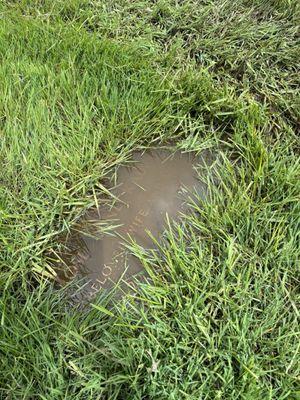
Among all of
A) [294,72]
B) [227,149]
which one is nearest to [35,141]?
[227,149]

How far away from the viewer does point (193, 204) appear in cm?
189

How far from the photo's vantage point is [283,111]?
2.23 meters

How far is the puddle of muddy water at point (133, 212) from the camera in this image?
174 centimetres

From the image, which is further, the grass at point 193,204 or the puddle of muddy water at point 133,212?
the puddle of muddy water at point 133,212

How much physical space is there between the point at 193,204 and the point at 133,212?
24 centimetres

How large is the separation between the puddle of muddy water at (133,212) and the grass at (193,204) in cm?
6

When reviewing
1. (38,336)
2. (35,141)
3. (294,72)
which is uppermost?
(294,72)

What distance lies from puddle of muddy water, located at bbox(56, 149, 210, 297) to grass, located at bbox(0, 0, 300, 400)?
0.21 ft

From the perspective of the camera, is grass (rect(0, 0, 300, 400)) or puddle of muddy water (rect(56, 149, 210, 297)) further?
puddle of muddy water (rect(56, 149, 210, 297))

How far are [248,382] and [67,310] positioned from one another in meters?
0.64

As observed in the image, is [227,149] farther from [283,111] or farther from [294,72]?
[294,72]

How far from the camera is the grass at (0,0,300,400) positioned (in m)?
1.48

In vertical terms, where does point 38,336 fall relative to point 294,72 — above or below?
below

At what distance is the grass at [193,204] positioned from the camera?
58.4 inches
